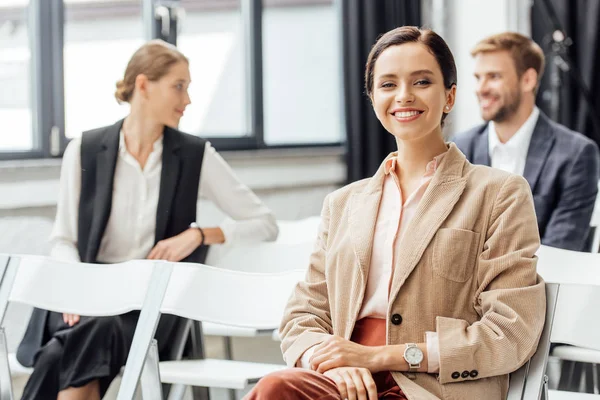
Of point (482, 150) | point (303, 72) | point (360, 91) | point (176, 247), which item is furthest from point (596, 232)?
point (303, 72)

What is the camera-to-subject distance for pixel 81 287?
2479 mm

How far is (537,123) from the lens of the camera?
3385mm

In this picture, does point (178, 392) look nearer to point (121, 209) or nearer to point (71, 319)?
point (71, 319)

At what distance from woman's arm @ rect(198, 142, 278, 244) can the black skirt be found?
544 millimetres

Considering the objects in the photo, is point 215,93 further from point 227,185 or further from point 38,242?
point 227,185

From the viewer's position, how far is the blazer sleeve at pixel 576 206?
3145 millimetres

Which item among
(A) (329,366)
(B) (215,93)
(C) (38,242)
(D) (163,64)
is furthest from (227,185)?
(B) (215,93)

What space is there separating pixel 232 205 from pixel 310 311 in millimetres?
1249

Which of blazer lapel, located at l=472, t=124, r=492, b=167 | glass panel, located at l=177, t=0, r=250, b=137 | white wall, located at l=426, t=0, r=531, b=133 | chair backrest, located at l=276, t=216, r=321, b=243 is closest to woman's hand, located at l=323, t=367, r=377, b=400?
chair backrest, located at l=276, t=216, r=321, b=243

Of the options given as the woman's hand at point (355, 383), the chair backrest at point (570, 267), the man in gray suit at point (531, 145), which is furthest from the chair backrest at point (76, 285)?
the man in gray suit at point (531, 145)

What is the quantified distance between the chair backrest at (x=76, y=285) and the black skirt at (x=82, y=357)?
0.48 feet

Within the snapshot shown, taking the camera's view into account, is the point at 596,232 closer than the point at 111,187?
No

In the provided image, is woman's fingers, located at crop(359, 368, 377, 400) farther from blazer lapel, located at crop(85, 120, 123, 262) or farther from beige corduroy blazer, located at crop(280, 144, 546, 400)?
blazer lapel, located at crop(85, 120, 123, 262)

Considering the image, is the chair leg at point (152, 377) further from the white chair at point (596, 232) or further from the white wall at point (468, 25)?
the white wall at point (468, 25)
